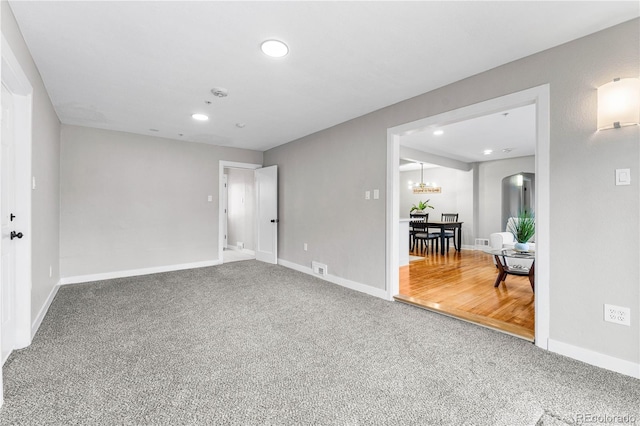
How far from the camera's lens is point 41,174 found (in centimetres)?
284

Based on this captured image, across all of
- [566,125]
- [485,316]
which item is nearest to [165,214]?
[485,316]

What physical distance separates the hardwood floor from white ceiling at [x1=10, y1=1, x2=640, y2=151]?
2216 mm

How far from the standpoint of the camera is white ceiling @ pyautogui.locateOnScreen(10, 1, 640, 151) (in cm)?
180

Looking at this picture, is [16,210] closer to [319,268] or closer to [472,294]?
[319,268]

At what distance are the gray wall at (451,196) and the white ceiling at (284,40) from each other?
5505 millimetres

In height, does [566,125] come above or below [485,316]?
above

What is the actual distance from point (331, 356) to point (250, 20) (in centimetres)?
234

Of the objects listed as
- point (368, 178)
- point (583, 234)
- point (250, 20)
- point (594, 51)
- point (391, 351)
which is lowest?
point (391, 351)

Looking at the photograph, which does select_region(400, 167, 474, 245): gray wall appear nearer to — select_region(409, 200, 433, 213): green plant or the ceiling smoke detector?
select_region(409, 200, 433, 213): green plant

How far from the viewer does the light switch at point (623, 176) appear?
1.88m

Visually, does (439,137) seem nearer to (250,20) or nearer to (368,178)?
(368,178)

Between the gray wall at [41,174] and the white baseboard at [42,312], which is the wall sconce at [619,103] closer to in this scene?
the gray wall at [41,174]

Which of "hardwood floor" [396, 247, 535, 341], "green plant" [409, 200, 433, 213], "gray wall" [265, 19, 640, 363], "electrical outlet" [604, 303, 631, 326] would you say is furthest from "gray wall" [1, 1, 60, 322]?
"green plant" [409, 200, 433, 213]

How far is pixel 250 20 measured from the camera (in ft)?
6.21
